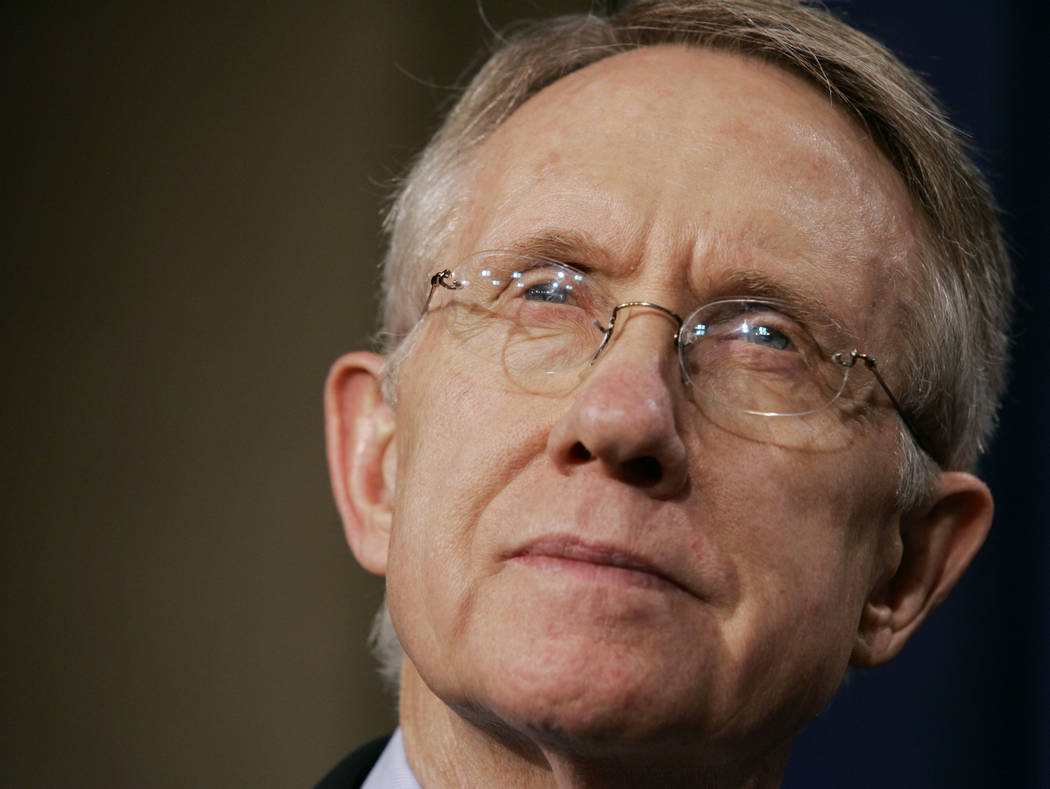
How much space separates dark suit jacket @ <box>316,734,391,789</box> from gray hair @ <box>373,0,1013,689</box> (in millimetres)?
659

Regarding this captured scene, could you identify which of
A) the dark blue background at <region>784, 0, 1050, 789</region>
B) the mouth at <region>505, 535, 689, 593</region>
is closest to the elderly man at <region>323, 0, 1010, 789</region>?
the mouth at <region>505, 535, 689, 593</region>

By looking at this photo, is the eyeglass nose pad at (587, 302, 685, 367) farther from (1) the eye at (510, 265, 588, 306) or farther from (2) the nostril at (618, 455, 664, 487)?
(2) the nostril at (618, 455, 664, 487)

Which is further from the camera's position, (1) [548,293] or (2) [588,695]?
(1) [548,293]

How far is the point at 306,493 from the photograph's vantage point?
2783mm

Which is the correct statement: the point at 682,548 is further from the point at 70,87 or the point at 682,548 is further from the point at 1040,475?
the point at 70,87

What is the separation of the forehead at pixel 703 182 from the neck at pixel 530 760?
2.10ft

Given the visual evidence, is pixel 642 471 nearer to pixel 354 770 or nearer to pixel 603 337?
pixel 603 337

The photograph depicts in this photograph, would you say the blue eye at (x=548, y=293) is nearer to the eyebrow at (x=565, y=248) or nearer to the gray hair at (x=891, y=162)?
the eyebrow at (x=565, y=248)

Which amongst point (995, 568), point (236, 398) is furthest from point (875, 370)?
point (236, 398)

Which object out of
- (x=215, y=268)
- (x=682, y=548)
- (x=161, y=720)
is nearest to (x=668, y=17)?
(x=682, y=548)

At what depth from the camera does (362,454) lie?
1949 mm

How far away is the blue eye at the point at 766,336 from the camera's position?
1576 millimetres

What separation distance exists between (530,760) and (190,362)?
1.45m

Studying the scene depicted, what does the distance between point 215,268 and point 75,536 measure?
0.71m
